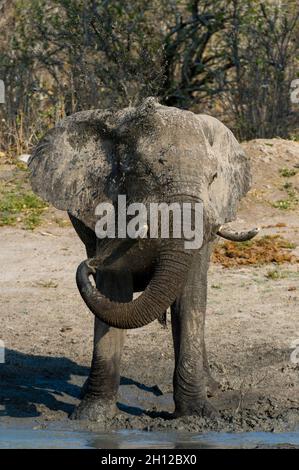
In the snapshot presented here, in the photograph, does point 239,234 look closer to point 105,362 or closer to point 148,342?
point 105,362

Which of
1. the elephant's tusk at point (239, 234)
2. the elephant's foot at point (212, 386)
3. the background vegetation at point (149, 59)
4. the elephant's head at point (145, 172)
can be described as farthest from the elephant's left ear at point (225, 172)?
the background vegetation at point (149, 59)

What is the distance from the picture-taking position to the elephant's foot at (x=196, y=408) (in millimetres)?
8555

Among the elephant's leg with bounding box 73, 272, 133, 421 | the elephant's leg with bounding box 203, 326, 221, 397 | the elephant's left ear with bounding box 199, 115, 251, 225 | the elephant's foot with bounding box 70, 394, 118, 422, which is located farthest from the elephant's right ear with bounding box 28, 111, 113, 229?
the elephant's leg with bounding box 203, 326, 221, 397

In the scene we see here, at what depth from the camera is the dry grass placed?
12594 mm

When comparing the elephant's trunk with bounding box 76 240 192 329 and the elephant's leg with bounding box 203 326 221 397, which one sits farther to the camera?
the elephant's leg with bounding box 203 326 221 397

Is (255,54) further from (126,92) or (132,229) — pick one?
(132,229)

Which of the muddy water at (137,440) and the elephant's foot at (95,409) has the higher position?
the elephant's foot at (95,409)

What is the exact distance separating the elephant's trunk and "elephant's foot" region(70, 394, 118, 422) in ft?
3.64

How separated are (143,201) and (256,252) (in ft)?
16.4

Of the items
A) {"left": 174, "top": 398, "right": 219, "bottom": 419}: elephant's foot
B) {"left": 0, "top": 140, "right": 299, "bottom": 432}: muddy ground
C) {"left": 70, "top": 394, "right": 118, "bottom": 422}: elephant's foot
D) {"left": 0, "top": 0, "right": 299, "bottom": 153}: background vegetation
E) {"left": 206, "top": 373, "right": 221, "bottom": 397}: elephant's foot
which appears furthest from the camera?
{"left": 0, "top": 0, "right": 299, "bottom": 153}: background vegetation

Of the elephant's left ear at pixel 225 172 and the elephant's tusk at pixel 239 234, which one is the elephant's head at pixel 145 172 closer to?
the elephant's left ear at pixel 225 172

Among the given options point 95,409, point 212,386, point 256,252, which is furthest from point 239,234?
point 256,252

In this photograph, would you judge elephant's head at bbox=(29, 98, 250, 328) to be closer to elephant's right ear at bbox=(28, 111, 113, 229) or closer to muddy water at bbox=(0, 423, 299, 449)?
elephant's right ear at bbox=(28, 111, 113, 229)
